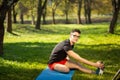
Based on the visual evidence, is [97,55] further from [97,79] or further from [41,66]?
[97,79]

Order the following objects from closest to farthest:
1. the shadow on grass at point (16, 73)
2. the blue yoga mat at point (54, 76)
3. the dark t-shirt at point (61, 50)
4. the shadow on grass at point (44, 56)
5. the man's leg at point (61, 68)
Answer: the blue yoga mat at point (54, 76), the dark t-shirt at point (61, 50), the man's leg at point (61, 68), the shadow on grass at point (16, 73), the shadow on grass at point (44, 56)

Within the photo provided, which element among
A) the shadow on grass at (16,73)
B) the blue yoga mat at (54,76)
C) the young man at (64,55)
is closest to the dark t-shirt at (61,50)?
the young man at (64,55)

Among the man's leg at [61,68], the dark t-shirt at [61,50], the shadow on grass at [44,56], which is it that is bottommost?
the shadow on grass at [44,56]

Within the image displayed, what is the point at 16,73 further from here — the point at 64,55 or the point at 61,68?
the point at 64,55

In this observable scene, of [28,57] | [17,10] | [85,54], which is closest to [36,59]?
[28,57]

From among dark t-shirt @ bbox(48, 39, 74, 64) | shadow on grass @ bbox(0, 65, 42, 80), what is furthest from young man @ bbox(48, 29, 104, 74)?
shadow on grass @ bbox(0, 65, 42, 80)

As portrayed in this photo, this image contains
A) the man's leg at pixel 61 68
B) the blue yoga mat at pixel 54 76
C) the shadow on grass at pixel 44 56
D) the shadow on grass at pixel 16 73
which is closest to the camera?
the blue yoga mat at pixel 54 76

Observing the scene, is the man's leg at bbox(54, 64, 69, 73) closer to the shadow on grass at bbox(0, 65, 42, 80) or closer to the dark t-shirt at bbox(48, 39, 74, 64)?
the dark t-shirt at bbox(48, 39, 74, 64)

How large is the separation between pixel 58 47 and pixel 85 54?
8.15m

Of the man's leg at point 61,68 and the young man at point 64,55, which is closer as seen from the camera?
the young man at point 64,55

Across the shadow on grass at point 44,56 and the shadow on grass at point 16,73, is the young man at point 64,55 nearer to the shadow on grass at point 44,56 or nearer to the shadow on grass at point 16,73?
the shadow on grass at point 44,56

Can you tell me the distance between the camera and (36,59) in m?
19.4

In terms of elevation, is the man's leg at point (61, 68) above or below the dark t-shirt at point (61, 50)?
below

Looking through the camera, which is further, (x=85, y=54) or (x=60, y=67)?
(x=85, y=54)
